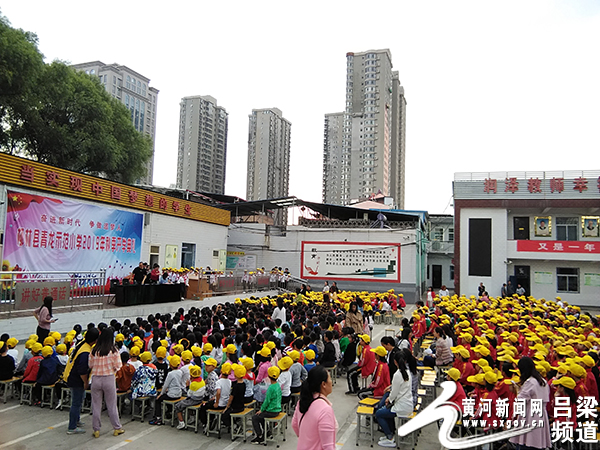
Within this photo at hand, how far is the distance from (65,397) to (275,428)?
12.3ft

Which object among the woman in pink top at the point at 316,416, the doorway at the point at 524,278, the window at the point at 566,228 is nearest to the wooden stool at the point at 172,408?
the woman in pink top at the point at 316,416

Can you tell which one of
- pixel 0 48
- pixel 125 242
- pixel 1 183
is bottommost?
pixel 125 242

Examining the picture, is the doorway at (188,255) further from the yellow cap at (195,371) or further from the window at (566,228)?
the window at (566,228)

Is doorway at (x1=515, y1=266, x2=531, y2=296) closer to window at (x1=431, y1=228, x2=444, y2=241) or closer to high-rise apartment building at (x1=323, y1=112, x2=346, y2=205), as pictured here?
window at (x1=431, y1=228, x2=444, y2=241)

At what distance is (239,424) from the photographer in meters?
6.28

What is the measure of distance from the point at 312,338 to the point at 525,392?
445 cm

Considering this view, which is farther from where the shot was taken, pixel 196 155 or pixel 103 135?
pixel 196 155

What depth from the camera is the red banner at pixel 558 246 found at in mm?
23312

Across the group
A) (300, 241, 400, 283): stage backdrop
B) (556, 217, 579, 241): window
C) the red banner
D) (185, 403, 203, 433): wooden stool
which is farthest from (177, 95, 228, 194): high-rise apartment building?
(185, 403, 203, 433): wooden stool

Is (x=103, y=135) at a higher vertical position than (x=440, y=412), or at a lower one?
higher

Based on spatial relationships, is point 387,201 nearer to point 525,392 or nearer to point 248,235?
point 248,235

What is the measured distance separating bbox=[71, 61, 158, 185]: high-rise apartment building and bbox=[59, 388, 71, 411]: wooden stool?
152 ft

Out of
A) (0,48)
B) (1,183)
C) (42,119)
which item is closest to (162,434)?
(1,183)

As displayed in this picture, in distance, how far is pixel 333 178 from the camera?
299 feet
